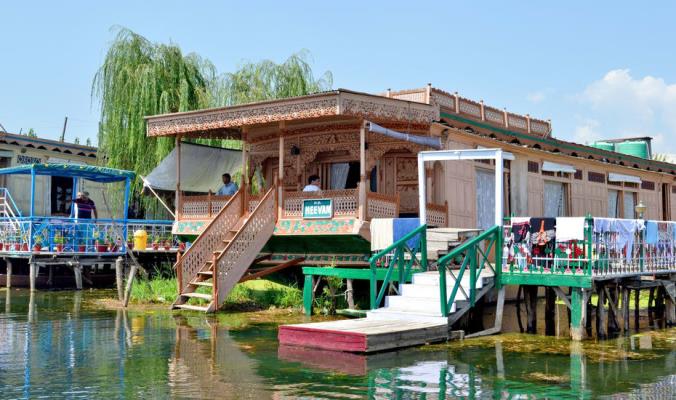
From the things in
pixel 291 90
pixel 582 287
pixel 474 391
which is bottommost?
pixel 474 391

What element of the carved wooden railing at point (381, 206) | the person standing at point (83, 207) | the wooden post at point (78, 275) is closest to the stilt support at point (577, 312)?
the carved wooden railing at point (381, 206)

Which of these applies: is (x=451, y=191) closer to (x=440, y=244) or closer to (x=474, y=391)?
(x=440, y=244)

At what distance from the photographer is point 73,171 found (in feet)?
71.3

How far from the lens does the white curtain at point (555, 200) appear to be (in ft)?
67.8

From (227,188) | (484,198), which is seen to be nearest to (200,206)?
(227,188)

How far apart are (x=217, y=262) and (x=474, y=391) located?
8.33 metres

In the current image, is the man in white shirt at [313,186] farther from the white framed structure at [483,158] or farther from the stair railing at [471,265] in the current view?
the stair railing at [471,265]

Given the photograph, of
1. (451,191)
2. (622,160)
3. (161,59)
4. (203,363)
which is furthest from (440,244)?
(161,59)

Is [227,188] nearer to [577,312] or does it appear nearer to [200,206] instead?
[200,206]

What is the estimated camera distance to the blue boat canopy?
2114cm

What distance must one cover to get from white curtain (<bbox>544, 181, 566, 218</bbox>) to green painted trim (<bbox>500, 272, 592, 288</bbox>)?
7.66 m

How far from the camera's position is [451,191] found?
17.2 metres

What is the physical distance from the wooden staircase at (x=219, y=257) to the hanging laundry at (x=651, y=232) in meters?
7.61

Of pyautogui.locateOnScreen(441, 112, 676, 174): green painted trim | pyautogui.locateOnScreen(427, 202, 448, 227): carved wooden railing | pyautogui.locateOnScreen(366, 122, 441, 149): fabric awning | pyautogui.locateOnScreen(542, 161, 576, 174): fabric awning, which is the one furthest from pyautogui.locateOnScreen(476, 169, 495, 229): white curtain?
pyautogui.locateOnScreen(542, 161, 576, 174): fabric awning
